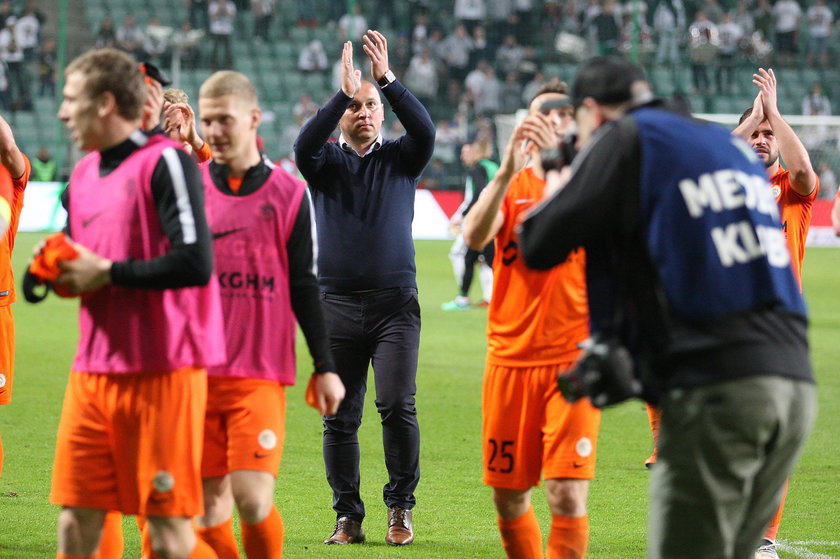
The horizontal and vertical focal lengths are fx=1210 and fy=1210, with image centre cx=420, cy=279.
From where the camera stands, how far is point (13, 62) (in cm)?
2664

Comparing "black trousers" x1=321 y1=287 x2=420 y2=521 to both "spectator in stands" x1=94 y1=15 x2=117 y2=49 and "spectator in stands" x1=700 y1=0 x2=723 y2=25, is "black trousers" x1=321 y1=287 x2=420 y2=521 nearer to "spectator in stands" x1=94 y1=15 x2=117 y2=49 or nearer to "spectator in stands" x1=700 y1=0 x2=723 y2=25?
"spectator in stands" x1=94 y1=15 x2=117 y2=49

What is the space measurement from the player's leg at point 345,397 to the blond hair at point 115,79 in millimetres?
2396


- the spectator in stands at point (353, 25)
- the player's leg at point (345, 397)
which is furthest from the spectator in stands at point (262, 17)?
the player's leg at point (345, 397)

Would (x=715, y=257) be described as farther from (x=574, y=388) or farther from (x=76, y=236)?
(x=76, y=236)

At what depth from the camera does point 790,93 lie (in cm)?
2870

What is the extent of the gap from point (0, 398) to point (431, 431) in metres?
3.46

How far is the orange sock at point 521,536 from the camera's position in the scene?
4664 millimetres

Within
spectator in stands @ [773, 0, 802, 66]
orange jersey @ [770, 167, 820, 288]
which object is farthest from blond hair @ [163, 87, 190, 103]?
spectator in stands @ [773, 0, 802, 66]

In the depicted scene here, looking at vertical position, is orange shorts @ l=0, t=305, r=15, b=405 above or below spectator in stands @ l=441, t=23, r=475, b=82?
below

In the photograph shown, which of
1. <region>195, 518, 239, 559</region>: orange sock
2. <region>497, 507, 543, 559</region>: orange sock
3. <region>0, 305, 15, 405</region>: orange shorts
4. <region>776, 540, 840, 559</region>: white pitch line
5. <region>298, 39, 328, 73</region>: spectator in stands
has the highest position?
<region>298, 39, 328, 73</region>: spectator in stands

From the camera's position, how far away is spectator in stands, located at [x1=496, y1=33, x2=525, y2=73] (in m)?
28.6

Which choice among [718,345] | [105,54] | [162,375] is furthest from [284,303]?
[718,345]

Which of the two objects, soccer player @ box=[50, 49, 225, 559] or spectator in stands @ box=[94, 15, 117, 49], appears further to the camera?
spectator in stands @ box=[94, 15, 117, 49]

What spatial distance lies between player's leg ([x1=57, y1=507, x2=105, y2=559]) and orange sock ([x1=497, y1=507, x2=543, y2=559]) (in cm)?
162
